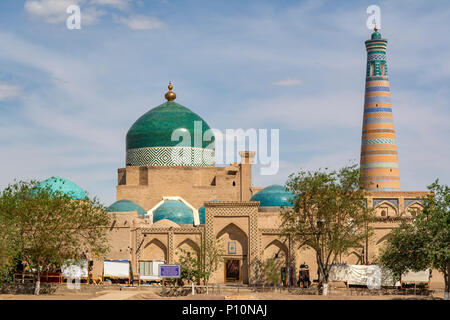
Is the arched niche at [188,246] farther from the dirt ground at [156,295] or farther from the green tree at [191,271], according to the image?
the dirt ground at [156,295]

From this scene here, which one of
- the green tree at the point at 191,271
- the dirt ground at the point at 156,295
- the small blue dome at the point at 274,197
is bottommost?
the dirt ground at the point at 156,295

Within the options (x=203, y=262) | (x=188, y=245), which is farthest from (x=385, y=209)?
(x=203, y=262)

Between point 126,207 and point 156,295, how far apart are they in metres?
15.3

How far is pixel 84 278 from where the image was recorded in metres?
32.7

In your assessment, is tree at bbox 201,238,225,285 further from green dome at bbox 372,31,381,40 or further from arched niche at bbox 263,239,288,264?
green dome at bbox 372,31,381,40

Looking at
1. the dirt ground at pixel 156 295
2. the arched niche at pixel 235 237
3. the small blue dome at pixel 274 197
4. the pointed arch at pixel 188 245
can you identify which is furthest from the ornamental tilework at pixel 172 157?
the dirt ground at pixel 156 295

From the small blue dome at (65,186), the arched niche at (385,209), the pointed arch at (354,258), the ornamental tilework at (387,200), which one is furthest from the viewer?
the ornamental tilework at (387,200)

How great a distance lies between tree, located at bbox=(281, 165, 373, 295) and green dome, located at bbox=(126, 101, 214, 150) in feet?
61.1

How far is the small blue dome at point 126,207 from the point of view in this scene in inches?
1686

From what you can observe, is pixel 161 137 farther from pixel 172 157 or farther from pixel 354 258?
pixel 354 258

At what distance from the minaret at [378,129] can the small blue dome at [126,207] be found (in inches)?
608
